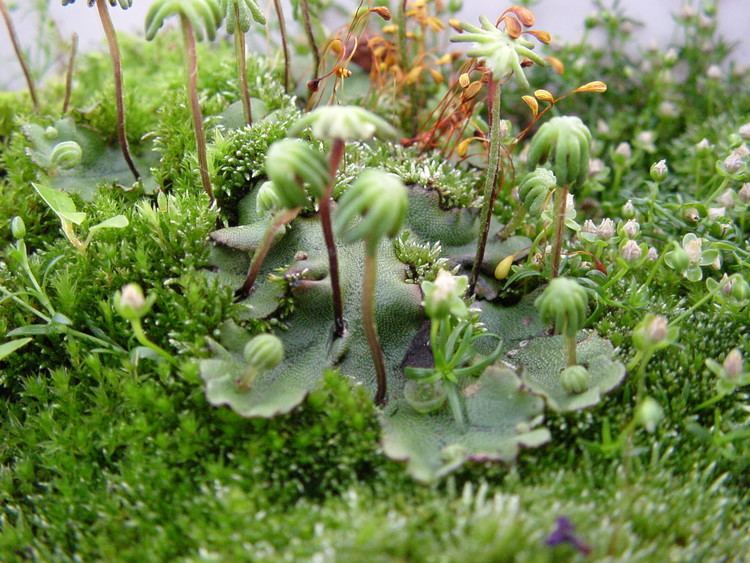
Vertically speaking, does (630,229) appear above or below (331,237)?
below

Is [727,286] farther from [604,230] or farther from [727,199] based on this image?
[727,199]

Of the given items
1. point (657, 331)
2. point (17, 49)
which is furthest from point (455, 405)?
point (17, 49)

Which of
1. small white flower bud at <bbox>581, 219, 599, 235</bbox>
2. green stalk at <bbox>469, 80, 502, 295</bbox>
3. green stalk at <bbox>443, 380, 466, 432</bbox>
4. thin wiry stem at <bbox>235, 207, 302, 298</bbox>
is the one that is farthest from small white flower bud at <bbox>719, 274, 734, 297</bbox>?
thin wiry stem at <bbox>235, 207, 302, 298</bbox>

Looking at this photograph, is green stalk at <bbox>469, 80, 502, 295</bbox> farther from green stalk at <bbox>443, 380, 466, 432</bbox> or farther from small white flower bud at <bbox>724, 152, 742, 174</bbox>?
small white flower bud at <bbox>724, 152, 742, 174</bbox>

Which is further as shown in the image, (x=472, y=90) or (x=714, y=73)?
(x=714, y=73)

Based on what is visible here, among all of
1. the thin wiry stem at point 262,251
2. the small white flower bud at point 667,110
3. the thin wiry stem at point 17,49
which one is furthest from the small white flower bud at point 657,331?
the thin wiry stem at point 17,49

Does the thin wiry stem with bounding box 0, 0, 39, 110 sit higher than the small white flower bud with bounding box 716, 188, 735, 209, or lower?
higher
